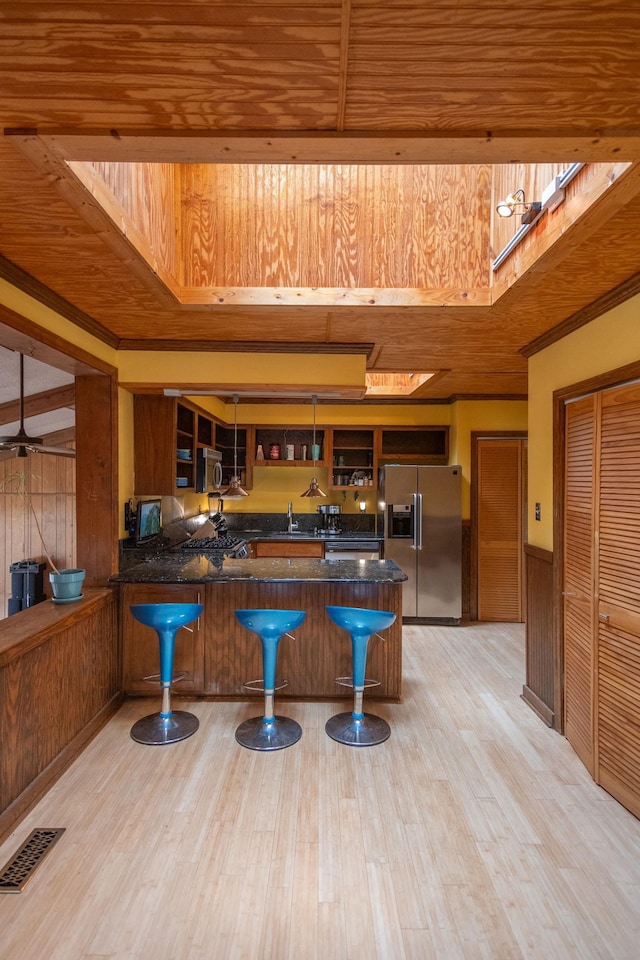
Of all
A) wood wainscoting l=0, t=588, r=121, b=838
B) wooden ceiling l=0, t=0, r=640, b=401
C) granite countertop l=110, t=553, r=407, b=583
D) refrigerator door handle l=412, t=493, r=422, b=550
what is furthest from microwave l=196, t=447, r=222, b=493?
Result: wooden ceiling l=0, t=0, r=640, b=401

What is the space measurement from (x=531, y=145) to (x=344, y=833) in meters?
2.65

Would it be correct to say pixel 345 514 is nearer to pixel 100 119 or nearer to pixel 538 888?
pixel 538 888

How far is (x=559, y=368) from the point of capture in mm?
2932

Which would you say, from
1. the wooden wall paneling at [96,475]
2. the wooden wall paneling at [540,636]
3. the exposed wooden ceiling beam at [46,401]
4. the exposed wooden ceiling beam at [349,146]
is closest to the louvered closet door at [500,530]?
the wooden wall paneling at [540,636]

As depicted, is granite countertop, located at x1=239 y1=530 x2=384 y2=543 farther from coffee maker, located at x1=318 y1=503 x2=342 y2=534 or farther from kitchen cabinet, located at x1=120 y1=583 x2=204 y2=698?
kitchen cabinet, located at x1=120 y1=583 x2=204 y2=698

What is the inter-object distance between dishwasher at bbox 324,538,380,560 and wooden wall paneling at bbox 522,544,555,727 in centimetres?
213

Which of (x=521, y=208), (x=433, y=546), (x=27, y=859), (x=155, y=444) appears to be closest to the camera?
(x=27, y=859)

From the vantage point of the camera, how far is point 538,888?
5.90 feet

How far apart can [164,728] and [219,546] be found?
6.29ft

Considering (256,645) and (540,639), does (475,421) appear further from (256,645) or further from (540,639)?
(256,645)

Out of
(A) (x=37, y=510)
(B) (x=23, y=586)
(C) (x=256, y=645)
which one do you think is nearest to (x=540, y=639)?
(C) (x=256, y=645)

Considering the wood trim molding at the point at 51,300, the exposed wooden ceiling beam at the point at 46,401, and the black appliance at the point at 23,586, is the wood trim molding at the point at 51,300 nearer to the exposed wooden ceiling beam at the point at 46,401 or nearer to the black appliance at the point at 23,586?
the exposed wooden ceiling beam at the point at 46,401

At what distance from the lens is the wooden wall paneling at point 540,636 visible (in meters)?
3.00

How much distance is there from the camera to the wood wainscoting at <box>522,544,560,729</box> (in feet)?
9.79
